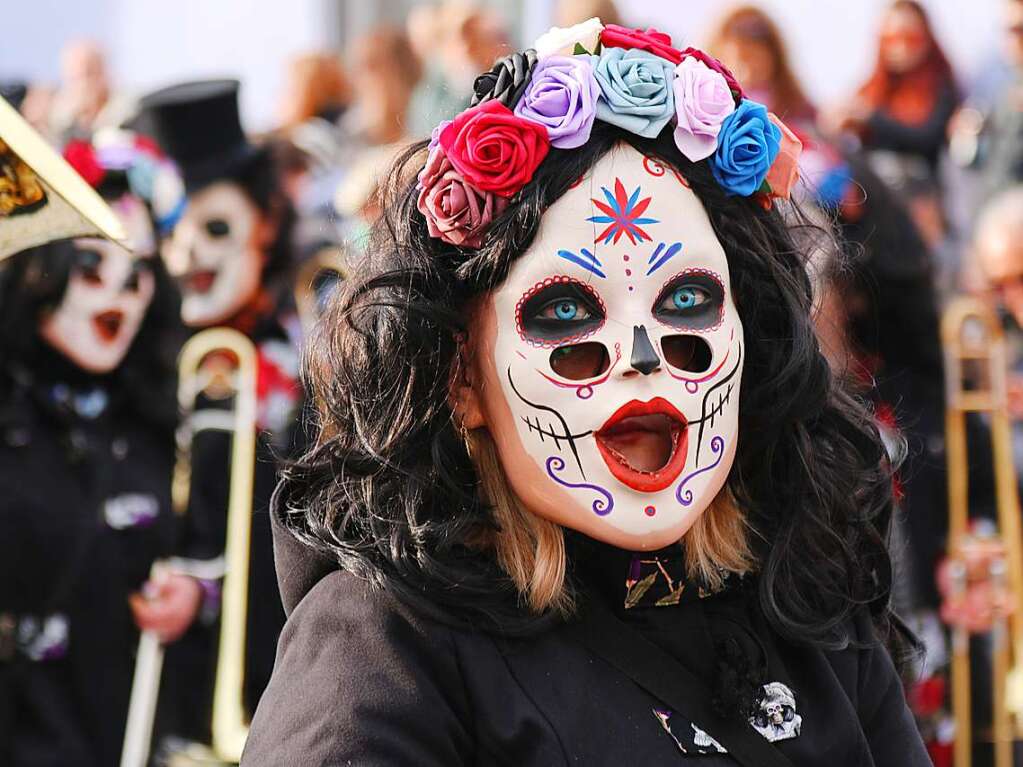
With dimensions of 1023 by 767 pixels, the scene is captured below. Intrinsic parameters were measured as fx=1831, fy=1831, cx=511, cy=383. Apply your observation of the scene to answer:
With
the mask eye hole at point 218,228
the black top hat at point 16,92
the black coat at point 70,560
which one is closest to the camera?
the black top hat at point 16,92

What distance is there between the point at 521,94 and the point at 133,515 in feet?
9.74

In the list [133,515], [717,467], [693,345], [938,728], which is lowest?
[938,728]

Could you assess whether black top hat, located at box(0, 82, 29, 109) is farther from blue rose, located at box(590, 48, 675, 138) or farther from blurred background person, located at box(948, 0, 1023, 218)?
blurred background person, located at box(948, 0, 1023, 218)

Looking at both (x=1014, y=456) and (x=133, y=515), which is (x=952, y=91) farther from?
(x=133, y=515)

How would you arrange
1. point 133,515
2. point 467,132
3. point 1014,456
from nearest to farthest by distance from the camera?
1. point 467,132
2. point 133,515
3. point 1014,456

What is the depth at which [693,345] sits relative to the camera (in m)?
2.71

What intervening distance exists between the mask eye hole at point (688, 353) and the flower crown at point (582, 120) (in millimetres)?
238

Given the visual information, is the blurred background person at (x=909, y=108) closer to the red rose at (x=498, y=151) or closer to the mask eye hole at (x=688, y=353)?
the mask eye hole at (x=688, y=353)

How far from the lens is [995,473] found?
5.65 metres

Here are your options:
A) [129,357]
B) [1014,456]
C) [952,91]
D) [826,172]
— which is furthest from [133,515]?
[952,91]

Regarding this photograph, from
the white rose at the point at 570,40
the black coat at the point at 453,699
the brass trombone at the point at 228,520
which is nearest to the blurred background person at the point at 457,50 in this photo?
the brass trombone at the point at 228,520

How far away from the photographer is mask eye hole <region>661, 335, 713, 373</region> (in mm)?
2691

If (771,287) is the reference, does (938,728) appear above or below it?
below

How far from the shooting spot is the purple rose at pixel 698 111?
2.68 meters
